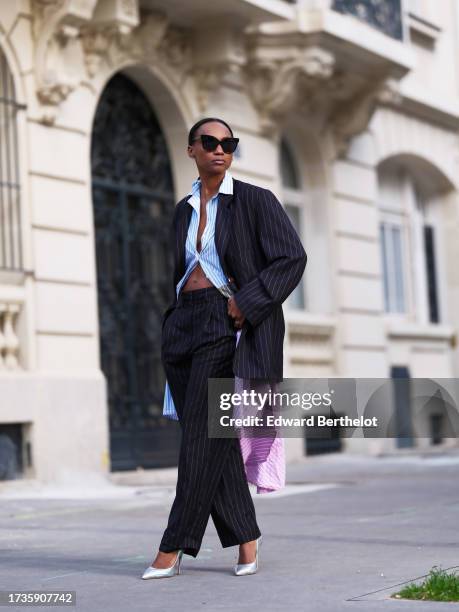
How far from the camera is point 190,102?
49.7 feet

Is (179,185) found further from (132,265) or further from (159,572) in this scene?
(159,572)

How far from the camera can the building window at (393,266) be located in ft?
65.5

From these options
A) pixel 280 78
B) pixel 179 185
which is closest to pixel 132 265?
pixel 179 185

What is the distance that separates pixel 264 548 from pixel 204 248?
1.77 metres

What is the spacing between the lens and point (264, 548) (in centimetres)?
676

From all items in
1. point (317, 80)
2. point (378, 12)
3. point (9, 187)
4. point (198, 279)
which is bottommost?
point (198, 279)

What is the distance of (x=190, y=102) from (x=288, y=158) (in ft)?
9.84

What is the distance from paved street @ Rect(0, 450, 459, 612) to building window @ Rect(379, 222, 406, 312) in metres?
8.50

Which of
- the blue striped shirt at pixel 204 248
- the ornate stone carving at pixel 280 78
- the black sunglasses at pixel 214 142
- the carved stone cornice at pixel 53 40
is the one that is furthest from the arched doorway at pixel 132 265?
the black sunglasses at pixel 214 142

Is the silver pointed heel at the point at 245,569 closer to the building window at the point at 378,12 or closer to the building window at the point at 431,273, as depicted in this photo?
the building window at the point at 378,12

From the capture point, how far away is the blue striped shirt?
19.0 feet

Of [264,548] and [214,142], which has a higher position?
[214,142]

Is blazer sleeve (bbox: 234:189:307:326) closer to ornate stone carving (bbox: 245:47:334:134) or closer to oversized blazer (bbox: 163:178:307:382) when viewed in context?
oversized blazer (bbox: 163:178:307:382)

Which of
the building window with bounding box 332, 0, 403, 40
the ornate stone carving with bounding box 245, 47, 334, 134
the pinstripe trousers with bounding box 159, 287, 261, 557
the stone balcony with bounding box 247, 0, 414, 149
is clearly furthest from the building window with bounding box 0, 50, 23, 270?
the pinstripe trousers with bounding box 159, 287, 261, 557
